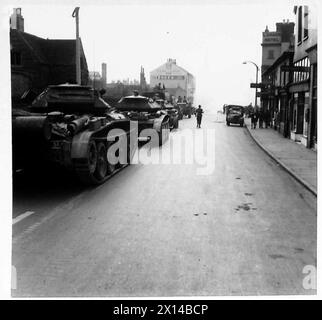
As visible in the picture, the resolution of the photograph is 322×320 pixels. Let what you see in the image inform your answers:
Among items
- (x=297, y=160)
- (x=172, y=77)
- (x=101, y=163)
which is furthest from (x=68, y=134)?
(x=172, y=77)

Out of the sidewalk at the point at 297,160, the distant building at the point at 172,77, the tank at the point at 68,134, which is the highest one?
the distant building at the point at 172,77

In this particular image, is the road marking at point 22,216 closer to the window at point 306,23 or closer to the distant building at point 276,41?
the window at point 306,23

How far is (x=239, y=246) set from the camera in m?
6.27

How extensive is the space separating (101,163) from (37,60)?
116 feet

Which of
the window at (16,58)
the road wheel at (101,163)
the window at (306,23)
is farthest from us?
the window at (16,58)

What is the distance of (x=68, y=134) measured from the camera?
952cm

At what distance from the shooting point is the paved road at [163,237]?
4.94m

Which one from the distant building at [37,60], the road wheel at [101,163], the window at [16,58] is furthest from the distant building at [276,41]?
the road wheel at [101,163]

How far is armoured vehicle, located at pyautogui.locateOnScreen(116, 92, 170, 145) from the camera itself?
62.7 ft

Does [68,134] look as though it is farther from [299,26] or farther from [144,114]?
[299,26]

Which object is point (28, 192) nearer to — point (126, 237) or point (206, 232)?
point (126, 237)

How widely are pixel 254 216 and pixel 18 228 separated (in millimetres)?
3842

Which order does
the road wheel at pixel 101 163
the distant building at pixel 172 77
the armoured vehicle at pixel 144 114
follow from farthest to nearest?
1. the distant building at pixel 172 77
2. the armoured vehicle at pixel 144 114
3. the road wheel at pixel 101 163

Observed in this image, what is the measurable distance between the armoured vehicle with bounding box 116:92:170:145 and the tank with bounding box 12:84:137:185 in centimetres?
604
